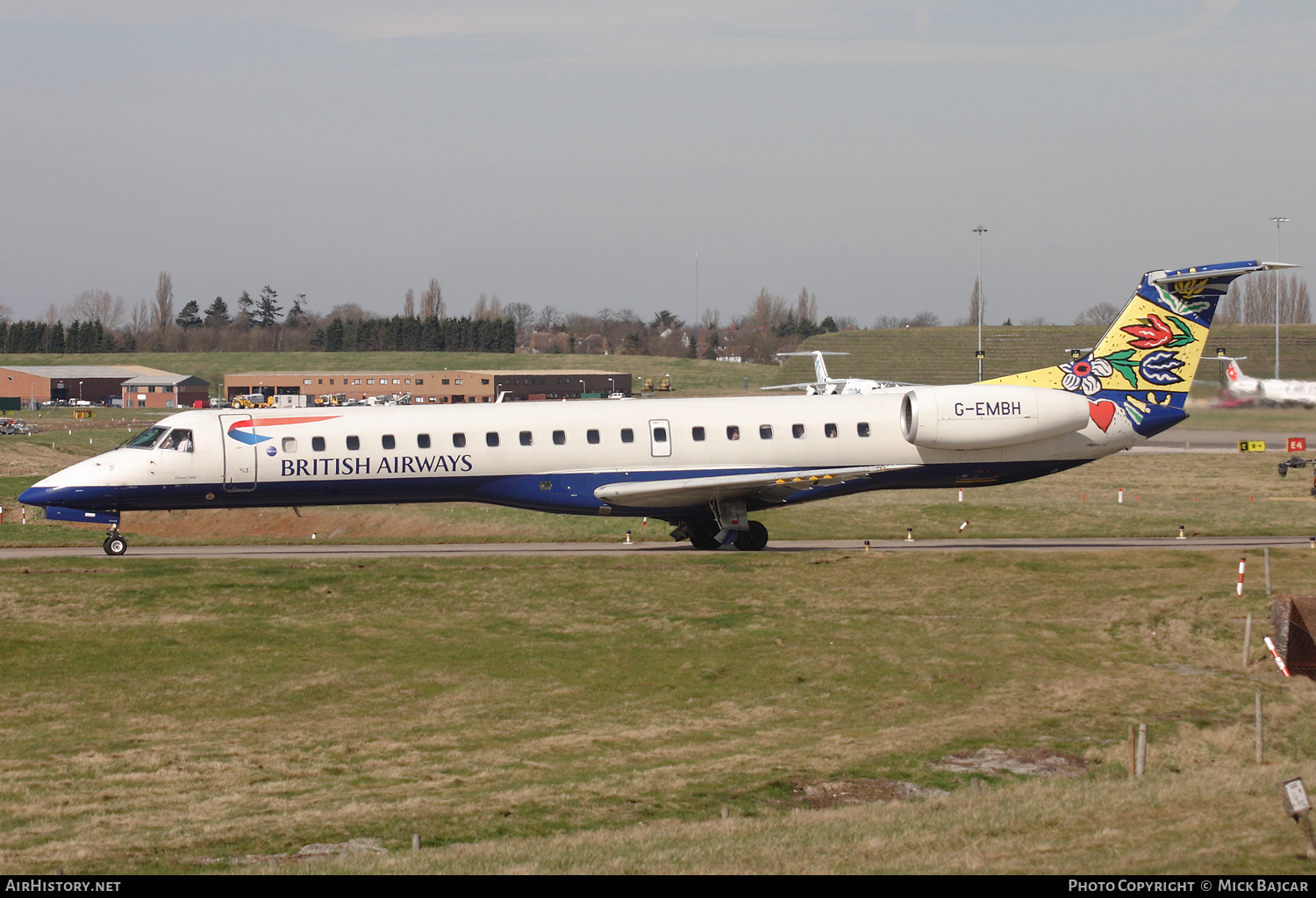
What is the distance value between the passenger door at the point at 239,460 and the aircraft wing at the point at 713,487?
8.41m

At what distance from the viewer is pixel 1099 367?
3319 cm

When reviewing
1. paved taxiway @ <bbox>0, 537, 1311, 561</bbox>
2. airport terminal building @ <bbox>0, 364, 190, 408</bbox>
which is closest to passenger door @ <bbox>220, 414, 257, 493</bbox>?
paved taxiway @ <bbox>0, 537, 1311, 561</bbox>

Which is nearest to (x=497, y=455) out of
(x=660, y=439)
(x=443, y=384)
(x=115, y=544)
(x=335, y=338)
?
(x=660, y=439)

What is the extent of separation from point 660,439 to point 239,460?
10325 mm

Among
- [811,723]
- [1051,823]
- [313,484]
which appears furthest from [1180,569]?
[313,484]

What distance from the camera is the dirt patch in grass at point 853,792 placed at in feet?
52.8

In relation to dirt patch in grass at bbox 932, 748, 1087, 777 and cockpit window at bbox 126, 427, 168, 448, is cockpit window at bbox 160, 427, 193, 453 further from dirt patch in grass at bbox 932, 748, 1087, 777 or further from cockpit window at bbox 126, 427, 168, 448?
dirt patch in grass at bbox 932, 748, 1087, 777

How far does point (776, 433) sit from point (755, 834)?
18753 millimetres

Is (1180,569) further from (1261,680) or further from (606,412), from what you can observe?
(606,412)

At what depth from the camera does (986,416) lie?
105 feet

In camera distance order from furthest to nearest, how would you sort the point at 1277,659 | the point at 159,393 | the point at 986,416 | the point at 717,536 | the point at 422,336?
the point at 422,336, the point at 159,393, the point at 717,536, the point at 986,416, the point at 1277,659

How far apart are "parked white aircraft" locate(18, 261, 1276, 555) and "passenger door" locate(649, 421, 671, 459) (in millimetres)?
31

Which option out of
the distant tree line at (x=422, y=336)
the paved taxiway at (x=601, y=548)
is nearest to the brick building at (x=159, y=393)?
the distant tree line at (x=422, y=336)

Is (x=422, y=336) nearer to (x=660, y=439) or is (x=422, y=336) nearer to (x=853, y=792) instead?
(x=660, y=439)
